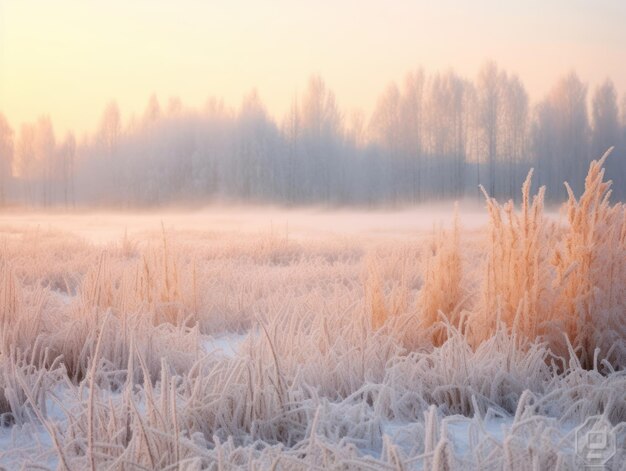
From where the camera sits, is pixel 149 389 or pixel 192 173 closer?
pixel 149 389

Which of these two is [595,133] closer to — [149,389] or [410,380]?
[410,380]

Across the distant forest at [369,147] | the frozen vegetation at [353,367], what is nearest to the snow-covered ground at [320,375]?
the frozen vegetation at [353,367]

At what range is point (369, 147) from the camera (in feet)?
40.1

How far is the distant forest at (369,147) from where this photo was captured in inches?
361

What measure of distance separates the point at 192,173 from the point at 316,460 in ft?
50.0

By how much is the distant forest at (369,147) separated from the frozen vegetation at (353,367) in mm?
3950

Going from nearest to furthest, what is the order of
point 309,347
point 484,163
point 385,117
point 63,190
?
1. point 309,347
2. point 484,163
3. point 385,117
4. point 63,190

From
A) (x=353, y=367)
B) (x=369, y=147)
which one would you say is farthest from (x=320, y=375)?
(x=369, y=147)

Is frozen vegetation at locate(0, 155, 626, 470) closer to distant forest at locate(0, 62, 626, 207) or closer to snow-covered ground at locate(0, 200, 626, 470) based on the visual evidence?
snow-covered ground at locate(0, 200, 626, 470)

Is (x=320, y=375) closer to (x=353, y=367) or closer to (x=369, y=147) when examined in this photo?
(x=353, y=367)

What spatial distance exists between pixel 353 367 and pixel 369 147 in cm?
1063

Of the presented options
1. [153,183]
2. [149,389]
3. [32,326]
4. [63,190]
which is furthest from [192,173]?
[149,389]

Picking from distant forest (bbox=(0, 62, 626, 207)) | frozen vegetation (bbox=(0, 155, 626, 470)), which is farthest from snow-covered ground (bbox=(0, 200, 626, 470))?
distant forest (bbox=(0, 62, 626, 207))

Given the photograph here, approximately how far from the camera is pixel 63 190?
21078 millimetres
